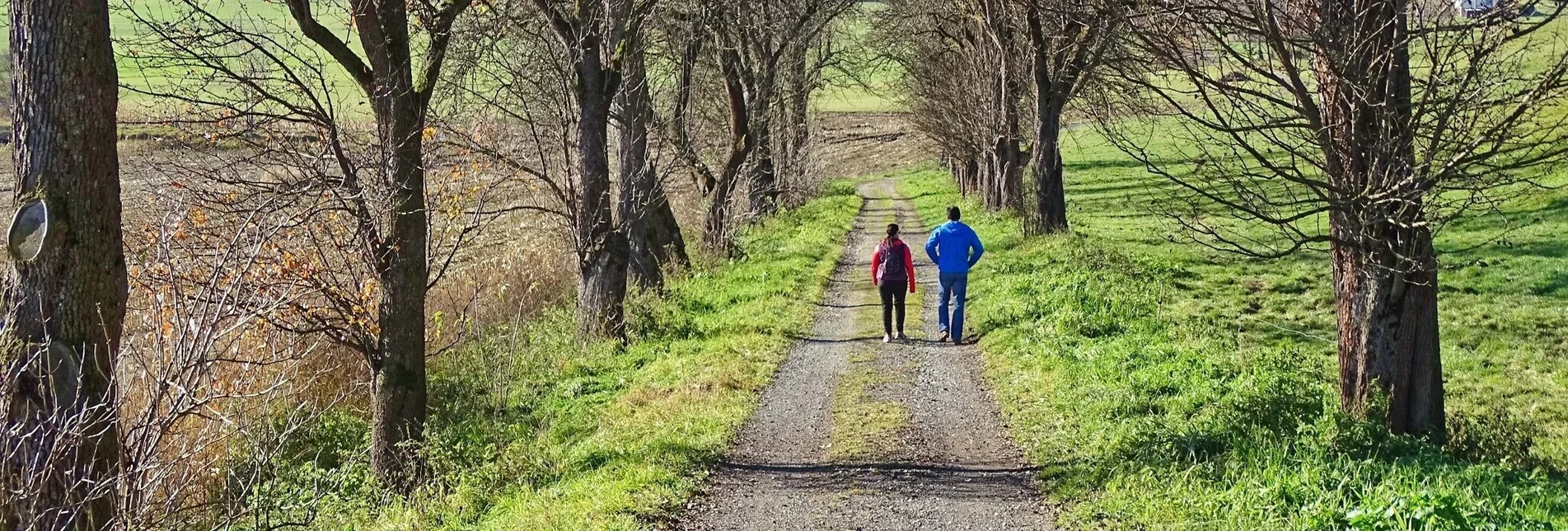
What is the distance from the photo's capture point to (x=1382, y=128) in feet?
24.5

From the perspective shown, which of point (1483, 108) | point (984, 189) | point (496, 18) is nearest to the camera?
point (1483, 108)

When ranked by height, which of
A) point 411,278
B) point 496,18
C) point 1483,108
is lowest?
point 411,278

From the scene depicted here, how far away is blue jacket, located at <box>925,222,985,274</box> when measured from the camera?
1330 centimetres

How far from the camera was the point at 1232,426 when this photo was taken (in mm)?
7848

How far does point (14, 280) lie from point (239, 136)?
3545mm

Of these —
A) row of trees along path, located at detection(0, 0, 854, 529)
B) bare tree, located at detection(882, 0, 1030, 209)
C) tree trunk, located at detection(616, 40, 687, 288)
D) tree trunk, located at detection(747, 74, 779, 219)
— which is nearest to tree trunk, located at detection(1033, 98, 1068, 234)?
bare tree, located at detection(882, 0, 1030, 209)

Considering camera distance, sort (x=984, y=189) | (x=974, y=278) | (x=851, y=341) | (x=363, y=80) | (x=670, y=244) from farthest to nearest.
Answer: (x=984, y=189) → (x=670, y=244) → (x=974, y=278) → (x=851, y=341) → (x=363, y=80)

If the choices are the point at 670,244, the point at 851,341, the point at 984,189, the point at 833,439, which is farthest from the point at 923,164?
the point at 833,439

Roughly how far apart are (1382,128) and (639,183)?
9.83m

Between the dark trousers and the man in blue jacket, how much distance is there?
1.47ft

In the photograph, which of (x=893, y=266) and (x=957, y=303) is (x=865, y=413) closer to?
(x=957, y=303)

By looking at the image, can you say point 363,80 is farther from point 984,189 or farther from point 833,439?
point 984,189

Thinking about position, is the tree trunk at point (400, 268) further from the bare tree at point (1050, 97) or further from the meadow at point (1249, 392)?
the bare tree at point (1050, 97)

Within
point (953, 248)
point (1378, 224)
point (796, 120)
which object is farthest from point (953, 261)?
point (796, 120)
